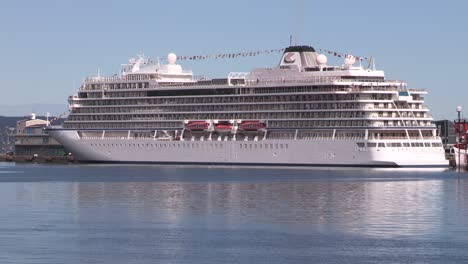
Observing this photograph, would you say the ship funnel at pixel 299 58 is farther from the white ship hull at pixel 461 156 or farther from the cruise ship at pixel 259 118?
the white ship hull at pixel 461 156

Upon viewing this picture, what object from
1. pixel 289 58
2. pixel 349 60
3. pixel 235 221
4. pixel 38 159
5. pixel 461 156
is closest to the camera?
pixel 235 221

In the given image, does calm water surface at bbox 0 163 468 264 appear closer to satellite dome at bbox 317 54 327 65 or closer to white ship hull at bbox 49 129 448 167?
white ship hull at bbox 49 129 448 167

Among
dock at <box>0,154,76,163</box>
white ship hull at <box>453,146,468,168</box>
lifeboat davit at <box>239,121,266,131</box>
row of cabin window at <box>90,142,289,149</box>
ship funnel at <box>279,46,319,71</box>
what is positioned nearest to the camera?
row of cabin window at <box>90,142,289,149</box>

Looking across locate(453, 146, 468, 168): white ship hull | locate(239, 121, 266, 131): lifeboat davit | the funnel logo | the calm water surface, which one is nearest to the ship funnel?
the funnel logo

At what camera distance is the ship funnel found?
125 m

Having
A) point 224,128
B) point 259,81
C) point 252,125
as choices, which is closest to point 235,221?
point 252,125

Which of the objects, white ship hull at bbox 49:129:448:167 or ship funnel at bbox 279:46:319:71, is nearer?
white ship hull at bbox 49:129:448:167

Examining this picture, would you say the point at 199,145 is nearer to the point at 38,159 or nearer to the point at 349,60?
the point at 349,60

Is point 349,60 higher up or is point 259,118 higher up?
point 349,60

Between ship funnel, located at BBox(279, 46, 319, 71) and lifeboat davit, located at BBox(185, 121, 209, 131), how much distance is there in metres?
9.63

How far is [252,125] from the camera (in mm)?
124312

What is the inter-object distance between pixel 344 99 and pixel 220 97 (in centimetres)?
1508

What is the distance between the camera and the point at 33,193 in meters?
79.8

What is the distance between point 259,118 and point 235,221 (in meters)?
65.7
